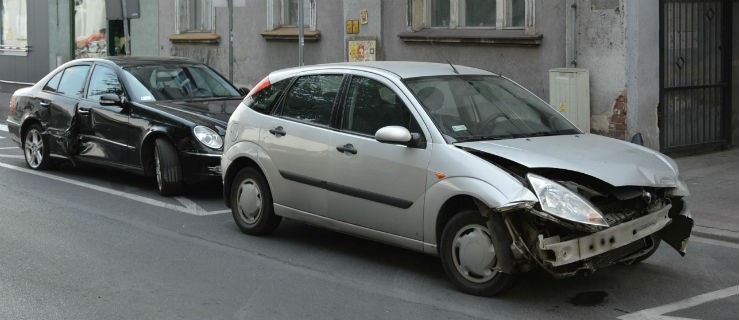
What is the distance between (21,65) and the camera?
27.7 metres

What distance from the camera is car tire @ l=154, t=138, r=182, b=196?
1091 centimetres

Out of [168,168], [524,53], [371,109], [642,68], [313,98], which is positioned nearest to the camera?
[371,109]

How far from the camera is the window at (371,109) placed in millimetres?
7477

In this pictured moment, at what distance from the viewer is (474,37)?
15109mm

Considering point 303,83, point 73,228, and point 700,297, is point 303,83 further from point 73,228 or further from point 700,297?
point 700,297

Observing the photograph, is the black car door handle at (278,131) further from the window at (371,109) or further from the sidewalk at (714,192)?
the sidewalk at (714,192)

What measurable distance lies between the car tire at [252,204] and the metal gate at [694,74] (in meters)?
6.92

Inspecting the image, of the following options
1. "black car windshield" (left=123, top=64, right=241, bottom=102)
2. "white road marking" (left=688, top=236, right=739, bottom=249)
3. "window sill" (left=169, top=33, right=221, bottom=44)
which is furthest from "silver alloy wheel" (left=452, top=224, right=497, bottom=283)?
"window sill" (left=169, top=33, right=221, bottom=44)

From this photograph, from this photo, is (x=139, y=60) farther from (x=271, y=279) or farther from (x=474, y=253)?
(x=474, y=253)

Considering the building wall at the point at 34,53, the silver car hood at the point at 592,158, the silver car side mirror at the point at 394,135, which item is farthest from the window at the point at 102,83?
the building wall at the point at 34,53

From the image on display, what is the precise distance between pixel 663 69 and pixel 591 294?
755 centimetres

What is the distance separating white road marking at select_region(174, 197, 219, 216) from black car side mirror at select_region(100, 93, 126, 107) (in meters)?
Result: 1.42

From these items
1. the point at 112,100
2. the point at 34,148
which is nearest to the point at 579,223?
the point at 112,100

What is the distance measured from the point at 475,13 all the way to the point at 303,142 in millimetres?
8195
